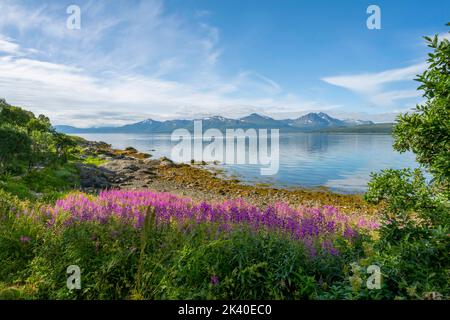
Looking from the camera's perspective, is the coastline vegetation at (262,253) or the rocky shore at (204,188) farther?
the rocky shore at (204,188)

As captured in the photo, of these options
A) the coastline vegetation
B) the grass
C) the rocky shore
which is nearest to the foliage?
the coastline vegetation

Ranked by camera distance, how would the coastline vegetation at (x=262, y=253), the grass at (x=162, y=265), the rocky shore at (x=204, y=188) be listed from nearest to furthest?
the coastline vegetation at (x=262, y=253) → the grass at (x=162, y=265) → the rocky shore at (x=204, y=188)

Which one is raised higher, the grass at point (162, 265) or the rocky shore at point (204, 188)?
the grass at point (162, 265)

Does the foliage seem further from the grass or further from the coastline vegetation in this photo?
the grass

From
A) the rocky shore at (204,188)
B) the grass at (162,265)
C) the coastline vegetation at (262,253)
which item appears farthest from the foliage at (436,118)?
the rocky shore at (204,188)

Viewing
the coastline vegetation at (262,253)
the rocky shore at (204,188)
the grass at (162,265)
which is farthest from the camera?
the rocky shore at (204,188)

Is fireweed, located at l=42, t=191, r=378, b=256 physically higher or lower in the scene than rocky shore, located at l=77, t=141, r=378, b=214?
higher

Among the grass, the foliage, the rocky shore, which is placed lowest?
the rocky shore

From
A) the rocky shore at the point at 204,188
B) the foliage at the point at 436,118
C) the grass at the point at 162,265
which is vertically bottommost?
the rocky shore at the point at 204,188

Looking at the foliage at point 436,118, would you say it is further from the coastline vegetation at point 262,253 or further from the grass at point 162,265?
the grass at point 162,265

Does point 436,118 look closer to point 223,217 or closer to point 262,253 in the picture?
point 262,253

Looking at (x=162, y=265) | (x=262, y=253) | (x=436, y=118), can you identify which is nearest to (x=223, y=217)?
(x=262, y=253)
